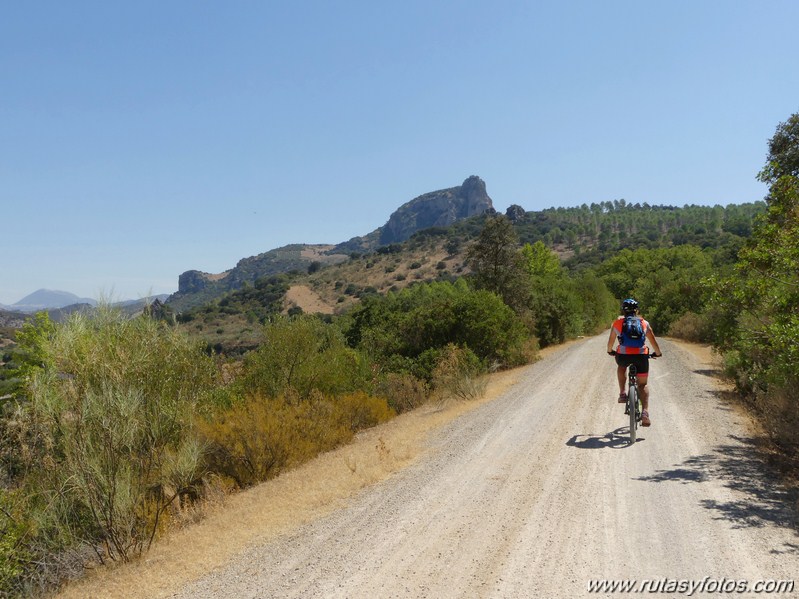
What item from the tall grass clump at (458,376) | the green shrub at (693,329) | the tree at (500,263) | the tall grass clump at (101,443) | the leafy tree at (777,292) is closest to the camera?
the leafy tree at (777,292)

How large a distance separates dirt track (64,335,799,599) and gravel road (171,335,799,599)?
0.02 meters

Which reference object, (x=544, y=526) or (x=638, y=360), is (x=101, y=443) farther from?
(x=638, y=360)

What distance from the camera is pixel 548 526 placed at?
548 cm

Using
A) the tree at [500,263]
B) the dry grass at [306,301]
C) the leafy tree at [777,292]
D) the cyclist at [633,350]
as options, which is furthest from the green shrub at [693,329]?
the dry grass at [306,301]

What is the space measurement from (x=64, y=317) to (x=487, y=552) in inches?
347

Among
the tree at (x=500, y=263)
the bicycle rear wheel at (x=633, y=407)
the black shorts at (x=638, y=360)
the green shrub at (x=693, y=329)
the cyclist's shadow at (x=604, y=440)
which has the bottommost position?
the green shrub at (x=693, y=329)

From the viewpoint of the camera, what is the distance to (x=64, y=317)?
32.1 ft

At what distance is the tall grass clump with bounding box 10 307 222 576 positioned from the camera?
786 cm

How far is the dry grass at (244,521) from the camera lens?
607 centimetres

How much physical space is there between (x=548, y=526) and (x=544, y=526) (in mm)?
41

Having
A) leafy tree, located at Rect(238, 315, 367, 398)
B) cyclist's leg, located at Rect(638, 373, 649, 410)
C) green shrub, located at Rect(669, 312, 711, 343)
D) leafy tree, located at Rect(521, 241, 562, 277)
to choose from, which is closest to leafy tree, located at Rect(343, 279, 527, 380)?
leafy tree, located at Rect(238, 315, 367, 398)

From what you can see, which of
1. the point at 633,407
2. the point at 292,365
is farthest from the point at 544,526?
the point at 292,365

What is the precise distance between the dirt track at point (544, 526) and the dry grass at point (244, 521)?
0.23 metres

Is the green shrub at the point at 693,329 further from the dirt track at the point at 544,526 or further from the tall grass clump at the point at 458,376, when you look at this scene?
the dirt track at the point at 544,526
